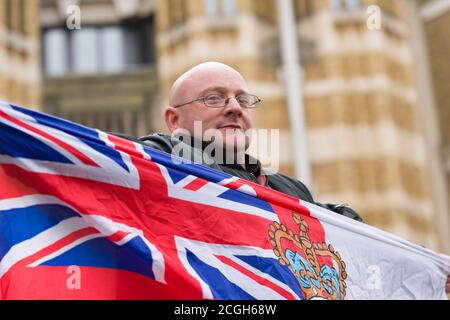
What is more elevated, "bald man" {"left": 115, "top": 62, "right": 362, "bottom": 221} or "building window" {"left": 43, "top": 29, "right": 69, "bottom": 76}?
"building window" {"left": 43, "top": 29, "right": 69, "bottom": 76}

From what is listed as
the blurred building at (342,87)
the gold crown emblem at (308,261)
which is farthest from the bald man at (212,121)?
the blurred building at (342,87)

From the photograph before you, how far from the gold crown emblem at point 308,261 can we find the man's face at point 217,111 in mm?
318

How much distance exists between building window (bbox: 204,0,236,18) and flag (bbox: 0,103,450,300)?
12493 mm

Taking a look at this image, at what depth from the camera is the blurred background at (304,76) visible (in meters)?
15.1

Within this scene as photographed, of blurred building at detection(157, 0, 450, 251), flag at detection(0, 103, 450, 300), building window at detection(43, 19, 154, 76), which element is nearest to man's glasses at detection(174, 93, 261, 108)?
flag at detection(0, 103, 450, 300)

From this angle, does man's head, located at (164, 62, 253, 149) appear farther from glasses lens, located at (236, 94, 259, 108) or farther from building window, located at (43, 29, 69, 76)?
building window, located at (43, 29, 69, 76)

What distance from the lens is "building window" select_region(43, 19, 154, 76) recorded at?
1634 cm

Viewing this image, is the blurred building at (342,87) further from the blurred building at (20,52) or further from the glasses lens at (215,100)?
the glasses lens at (215,100)

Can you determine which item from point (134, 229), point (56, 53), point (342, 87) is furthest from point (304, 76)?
point (134, 229)

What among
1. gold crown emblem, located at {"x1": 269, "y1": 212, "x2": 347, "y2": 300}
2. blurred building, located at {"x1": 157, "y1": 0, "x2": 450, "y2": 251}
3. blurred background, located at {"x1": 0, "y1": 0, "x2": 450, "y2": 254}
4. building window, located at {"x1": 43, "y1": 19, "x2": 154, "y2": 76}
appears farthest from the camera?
building window, located at {"x1": 43, "y1": 19, "x2": 154, "y2": 76}

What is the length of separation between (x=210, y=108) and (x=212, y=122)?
0.05m

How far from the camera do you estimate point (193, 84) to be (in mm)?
3555
